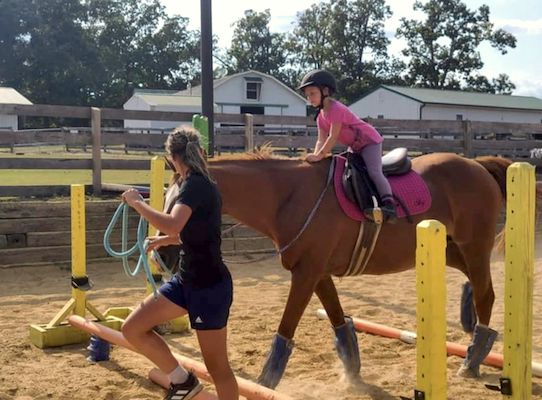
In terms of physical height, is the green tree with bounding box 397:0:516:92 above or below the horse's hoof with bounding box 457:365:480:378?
above

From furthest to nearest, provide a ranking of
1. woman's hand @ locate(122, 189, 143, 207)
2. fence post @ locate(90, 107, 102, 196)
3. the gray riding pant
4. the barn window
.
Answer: the barn window
fence post @ locate(90, 107, 102, 196)
the gray riding pant
woman's hand @ locate(122, 189, 143, 207)

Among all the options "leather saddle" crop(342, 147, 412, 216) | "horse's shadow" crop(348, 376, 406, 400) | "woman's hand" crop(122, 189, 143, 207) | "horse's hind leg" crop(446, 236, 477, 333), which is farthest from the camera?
"horse's hind leg" crop(446, 236, 477, 333)

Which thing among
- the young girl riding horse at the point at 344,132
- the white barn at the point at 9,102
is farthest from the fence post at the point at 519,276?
the white barn at the point at 9,102

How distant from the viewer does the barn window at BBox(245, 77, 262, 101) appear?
52.2 meters

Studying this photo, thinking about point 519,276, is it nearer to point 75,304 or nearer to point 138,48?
point 75,304

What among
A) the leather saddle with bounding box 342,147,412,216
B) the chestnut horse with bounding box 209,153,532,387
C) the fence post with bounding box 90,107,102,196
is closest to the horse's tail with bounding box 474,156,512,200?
the chestnut horse with bounding box 209,153,532,387

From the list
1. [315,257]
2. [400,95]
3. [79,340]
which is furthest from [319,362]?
[400,95]

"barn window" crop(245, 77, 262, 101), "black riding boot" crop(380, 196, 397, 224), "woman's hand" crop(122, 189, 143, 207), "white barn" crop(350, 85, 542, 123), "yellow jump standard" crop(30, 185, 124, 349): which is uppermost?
"barn window" crop(245, 77, 262, 101)

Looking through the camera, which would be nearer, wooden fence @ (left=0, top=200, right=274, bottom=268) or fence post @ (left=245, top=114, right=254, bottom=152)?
wooden fence @ (left=0, top=200, right=274, bottom=268)

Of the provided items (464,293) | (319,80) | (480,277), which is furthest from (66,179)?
(480,277)

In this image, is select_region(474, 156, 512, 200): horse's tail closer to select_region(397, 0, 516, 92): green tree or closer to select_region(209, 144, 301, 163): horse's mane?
select_region(209, 144, 301, 163): horse's mane

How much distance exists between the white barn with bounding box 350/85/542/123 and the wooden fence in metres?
35.3

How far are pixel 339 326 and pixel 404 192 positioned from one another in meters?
1.20

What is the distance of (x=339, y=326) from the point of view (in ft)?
17.4
